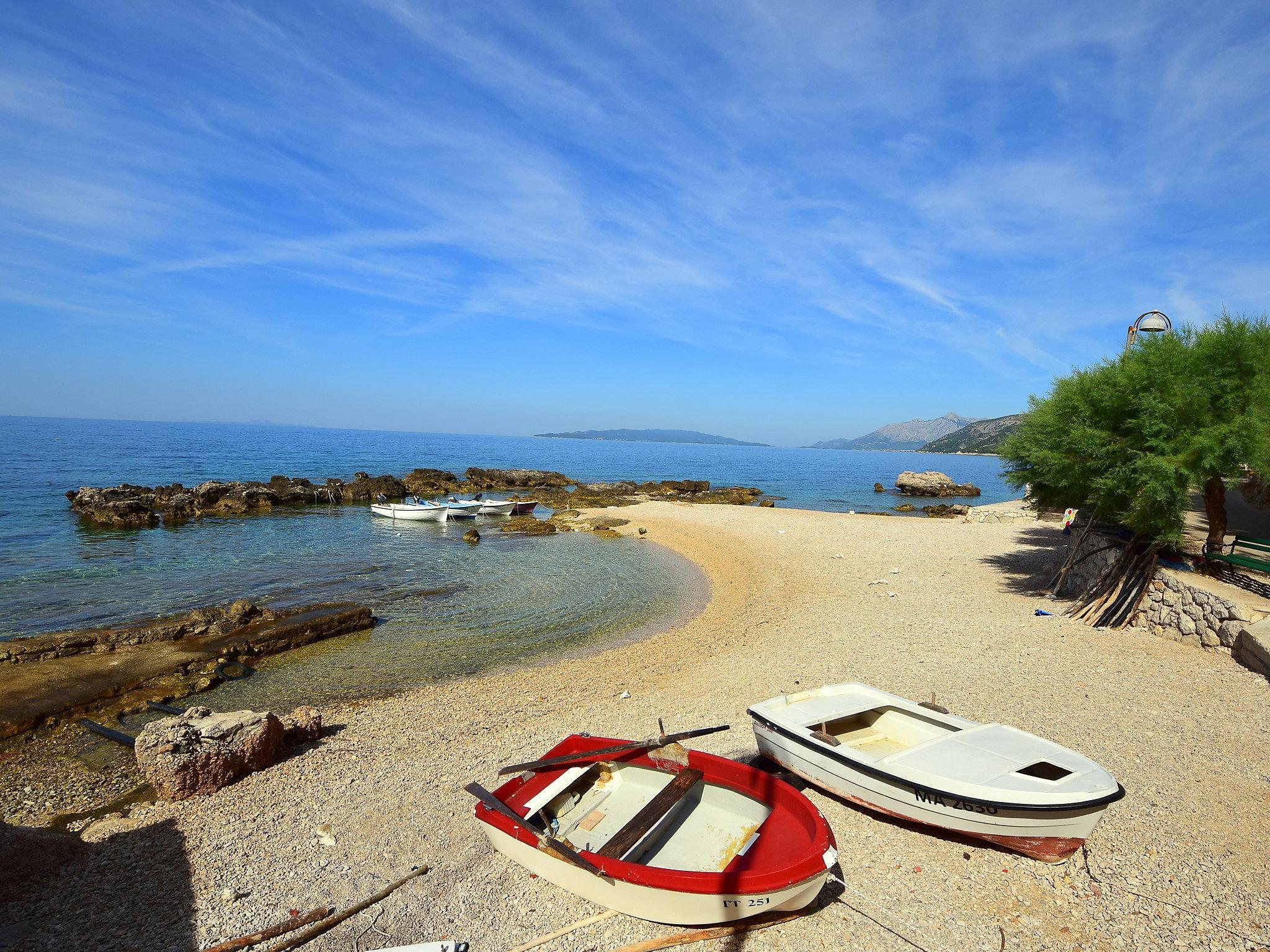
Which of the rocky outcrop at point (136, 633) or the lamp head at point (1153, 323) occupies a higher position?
the lamp head at point (1153, 323)

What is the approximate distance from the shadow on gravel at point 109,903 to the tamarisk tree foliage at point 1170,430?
55.6 ft

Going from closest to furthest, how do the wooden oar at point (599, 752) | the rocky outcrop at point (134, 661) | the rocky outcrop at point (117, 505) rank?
the wooden oar at point (599, 752) < the rocky outcrop at point (134, 661) < the rocky outcrop at point (117, 505)

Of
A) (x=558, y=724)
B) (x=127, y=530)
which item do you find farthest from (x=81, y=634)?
(x=127, y=530)

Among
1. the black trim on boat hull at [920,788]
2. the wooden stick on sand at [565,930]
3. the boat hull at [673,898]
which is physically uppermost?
the black trim on boat hull at [920,788]

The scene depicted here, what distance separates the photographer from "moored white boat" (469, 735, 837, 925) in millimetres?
4805

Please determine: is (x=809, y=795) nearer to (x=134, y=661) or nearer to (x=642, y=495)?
(x=134, y=661)

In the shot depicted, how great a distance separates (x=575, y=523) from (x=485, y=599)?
15.6 metres

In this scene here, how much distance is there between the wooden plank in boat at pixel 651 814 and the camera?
5340 mm

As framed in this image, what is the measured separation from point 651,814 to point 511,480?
51859mm

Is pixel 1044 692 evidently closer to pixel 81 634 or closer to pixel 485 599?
pixel 485 599

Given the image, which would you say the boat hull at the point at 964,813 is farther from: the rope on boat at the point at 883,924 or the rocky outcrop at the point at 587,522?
the rocky outcrop at the point at 587,522

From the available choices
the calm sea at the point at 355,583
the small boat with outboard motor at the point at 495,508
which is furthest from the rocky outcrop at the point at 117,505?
the small boat with outboard motor at the point at 495,508

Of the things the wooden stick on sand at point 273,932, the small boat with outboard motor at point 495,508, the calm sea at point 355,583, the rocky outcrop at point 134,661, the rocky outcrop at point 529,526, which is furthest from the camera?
the small boat with outboard motor at point 495,508

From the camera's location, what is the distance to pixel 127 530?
27.7 m
